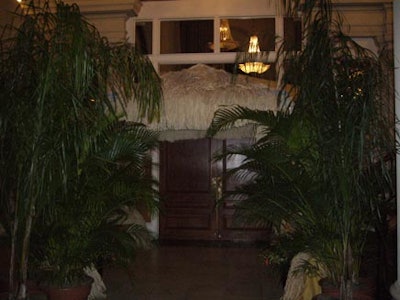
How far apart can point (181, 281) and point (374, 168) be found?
3313 mm

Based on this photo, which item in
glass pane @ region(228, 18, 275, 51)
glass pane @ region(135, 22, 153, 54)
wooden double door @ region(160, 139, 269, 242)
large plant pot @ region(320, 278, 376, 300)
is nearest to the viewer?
large plant pot @ region(320, 278, 376, 300)

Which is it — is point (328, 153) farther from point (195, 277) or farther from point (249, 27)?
point (249, 27)

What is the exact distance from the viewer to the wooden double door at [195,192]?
8.57 metres

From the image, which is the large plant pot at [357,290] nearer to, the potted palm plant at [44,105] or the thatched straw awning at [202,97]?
the thatched straw awning at [202,97]

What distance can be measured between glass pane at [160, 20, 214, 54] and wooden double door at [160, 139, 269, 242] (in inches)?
65.6

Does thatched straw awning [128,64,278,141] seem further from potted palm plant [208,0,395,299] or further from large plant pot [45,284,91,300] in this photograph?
large plant pot [45,284,91,300]

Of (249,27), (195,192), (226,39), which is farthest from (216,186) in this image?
(249,27)

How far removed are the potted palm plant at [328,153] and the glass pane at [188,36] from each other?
4581 mm

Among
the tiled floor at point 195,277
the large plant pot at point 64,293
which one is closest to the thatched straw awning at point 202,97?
the tiled floor at point 195,277

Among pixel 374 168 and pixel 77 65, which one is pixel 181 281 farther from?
pixel 77 65

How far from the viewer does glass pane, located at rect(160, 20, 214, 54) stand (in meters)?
8.30

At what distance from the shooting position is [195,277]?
20.0 ft

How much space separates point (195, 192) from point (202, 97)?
3.66 m

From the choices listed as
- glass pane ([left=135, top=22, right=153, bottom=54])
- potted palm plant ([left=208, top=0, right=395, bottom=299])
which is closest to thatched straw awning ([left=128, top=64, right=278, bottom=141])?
potted palm plant ([left=208, top=0, right=395, bottom=299])
